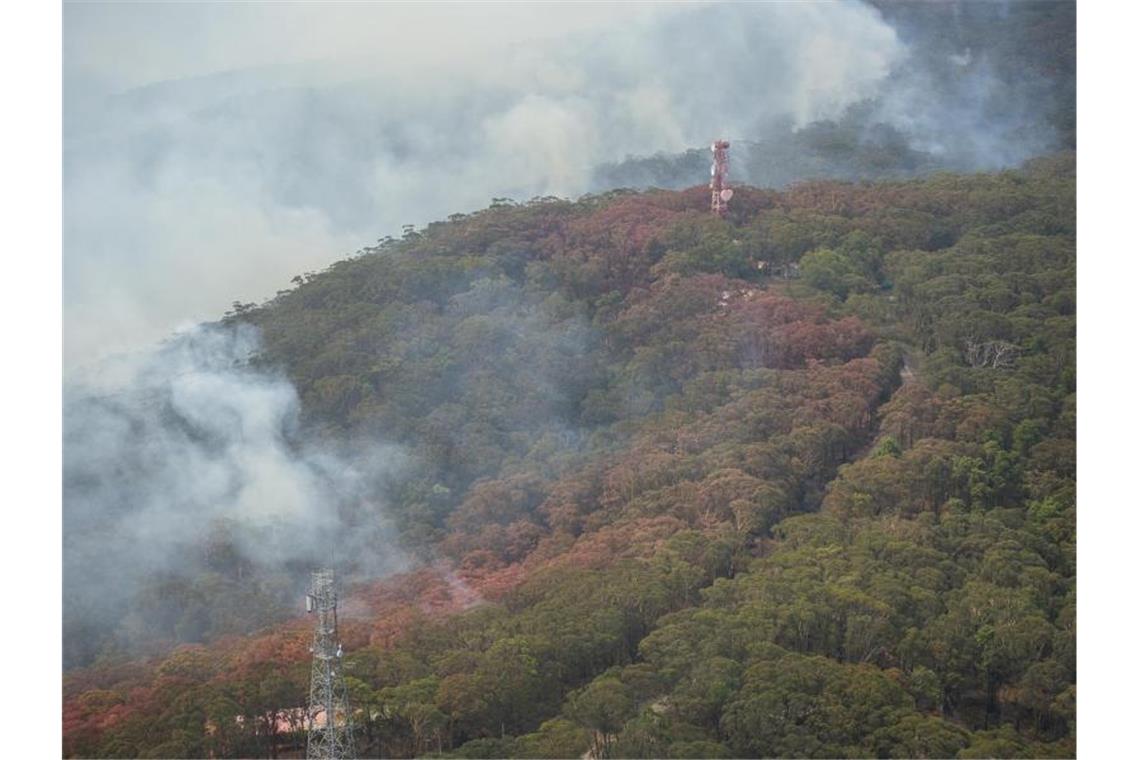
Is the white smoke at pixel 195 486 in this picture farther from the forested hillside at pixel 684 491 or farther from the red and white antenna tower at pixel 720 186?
the red and white antenna tower at pixel 720 186

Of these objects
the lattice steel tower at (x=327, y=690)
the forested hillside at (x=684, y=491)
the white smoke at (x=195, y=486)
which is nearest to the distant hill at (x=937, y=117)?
the forested hillside at (x=684, y=491)

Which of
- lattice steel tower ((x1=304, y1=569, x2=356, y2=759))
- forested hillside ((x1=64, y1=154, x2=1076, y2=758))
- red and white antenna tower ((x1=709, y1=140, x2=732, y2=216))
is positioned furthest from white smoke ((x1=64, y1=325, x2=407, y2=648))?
red and white antenna tower ((x1=709, y1=140, x2=732, y2=216))

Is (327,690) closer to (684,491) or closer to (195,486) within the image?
(195,486)

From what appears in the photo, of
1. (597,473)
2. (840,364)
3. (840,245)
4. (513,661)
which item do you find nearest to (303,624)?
(513,661)

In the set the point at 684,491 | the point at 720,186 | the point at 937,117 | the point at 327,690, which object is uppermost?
the point at 937,117

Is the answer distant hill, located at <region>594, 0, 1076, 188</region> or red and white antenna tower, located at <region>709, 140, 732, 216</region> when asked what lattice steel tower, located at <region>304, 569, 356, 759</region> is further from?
distant hill, located at <region>594, 0, 1076, 188</region>

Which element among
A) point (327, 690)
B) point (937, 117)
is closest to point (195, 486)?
point (327, 690)
